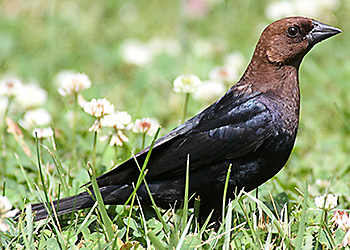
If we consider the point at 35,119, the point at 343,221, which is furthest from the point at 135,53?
the point at 343,221

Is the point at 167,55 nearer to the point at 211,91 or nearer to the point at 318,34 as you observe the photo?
the point at 211,91

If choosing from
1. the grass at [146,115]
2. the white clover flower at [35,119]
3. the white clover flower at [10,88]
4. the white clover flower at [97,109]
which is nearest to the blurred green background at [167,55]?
the grass at [146,115]

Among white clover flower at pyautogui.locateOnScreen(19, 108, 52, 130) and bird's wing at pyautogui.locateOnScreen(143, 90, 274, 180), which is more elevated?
white clover flower at pyautogui.locateOnScreen(19, 108, 52, 130)

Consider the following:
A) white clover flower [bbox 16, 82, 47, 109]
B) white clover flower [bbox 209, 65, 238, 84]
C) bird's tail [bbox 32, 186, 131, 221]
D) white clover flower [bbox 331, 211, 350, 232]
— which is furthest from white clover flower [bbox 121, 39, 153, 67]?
white clover flower [bbox 331, 211, 350, 232]

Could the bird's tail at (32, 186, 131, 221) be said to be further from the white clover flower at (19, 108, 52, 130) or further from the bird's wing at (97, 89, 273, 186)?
the white clover flower at (19, 108, 52, 130)

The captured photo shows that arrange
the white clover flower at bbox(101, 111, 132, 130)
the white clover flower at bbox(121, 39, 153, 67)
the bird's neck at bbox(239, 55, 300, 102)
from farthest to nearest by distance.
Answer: the white clover flower at bbox(121, 39, 153, 67)
the white clover flower at bbox(101, 111, 132, 130)
the bird's neck at bbox(239, 55, 300, 102)

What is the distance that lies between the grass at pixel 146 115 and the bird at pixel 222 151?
4.1 inches

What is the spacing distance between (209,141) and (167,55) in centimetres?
321

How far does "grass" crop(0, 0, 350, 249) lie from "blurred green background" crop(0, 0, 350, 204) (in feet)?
0.04

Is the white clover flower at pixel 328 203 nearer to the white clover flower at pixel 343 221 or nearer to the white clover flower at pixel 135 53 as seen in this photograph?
the white clover flower at pixel 343 221

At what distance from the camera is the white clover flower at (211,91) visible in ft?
14.0

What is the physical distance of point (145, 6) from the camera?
7090 millimetres

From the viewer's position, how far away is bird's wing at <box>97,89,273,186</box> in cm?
277

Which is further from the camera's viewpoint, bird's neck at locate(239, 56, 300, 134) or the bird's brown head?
the bird's brown head
